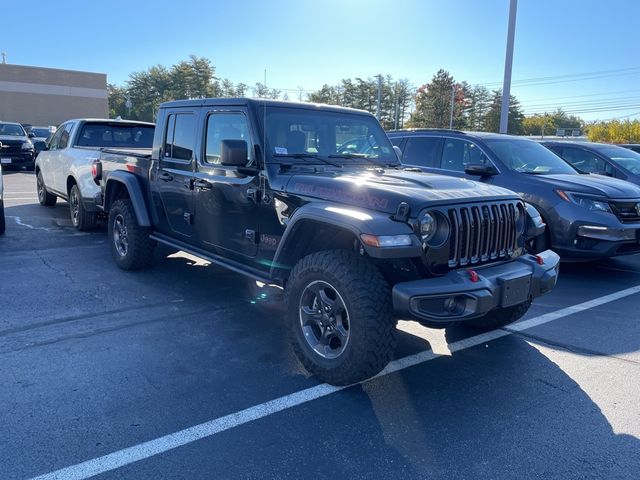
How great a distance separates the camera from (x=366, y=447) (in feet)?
9.23

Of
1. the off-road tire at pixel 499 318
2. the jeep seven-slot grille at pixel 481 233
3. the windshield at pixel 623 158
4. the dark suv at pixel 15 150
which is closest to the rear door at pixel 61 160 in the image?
the off-road tire at pixel 499 318

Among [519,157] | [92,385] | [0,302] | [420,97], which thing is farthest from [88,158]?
[420,97]

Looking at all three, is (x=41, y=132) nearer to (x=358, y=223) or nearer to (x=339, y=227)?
(x=339, y=227)

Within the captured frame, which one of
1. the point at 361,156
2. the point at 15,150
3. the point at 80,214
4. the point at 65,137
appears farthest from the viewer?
the point at 15,150

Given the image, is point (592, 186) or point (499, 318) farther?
point (592, 186)

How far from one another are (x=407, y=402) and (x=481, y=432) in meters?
0.50

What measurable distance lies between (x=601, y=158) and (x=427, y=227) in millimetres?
7737

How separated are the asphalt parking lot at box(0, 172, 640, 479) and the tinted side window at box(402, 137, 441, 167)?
305cm

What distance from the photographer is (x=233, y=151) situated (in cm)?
394

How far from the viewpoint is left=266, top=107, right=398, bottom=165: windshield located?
4.32 meters

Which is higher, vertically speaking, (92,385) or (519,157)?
(519,157)

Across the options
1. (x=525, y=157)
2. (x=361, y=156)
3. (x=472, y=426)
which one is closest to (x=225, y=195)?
(x=361, y=156)

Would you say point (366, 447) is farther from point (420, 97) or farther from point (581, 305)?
point (420, 97)

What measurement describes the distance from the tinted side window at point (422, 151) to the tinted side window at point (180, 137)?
3935mm
